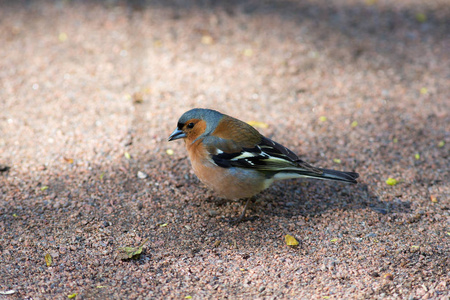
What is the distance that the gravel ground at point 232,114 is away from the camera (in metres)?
3.69

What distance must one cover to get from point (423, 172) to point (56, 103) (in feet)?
14.4

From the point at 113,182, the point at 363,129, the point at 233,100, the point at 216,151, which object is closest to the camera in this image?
the point at 216,151

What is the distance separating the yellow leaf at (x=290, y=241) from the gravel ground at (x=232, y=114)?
52mm

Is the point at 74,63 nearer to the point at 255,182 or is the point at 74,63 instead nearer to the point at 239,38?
the point at 239,38

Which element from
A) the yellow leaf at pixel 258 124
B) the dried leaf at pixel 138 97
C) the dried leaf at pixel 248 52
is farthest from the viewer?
the dried leaf at pixel 248 52

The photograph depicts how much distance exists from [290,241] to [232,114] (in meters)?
2.23

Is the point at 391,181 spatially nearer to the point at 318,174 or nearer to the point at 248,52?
the point at 318,174

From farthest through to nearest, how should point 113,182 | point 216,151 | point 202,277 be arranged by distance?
point 113,182
point 216,151
point 202,277

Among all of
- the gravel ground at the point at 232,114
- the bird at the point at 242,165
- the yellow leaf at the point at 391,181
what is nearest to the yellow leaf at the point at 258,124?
the gravel ground at the point at 232,114

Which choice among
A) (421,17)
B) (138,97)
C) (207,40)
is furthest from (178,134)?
(421,17)

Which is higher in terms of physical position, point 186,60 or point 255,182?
point 186,60

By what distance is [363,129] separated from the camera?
5.55 m

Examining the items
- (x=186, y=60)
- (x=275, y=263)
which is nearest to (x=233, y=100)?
(x=186, y=60)

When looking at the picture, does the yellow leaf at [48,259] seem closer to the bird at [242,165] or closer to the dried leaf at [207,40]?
the bird at [242,165]
